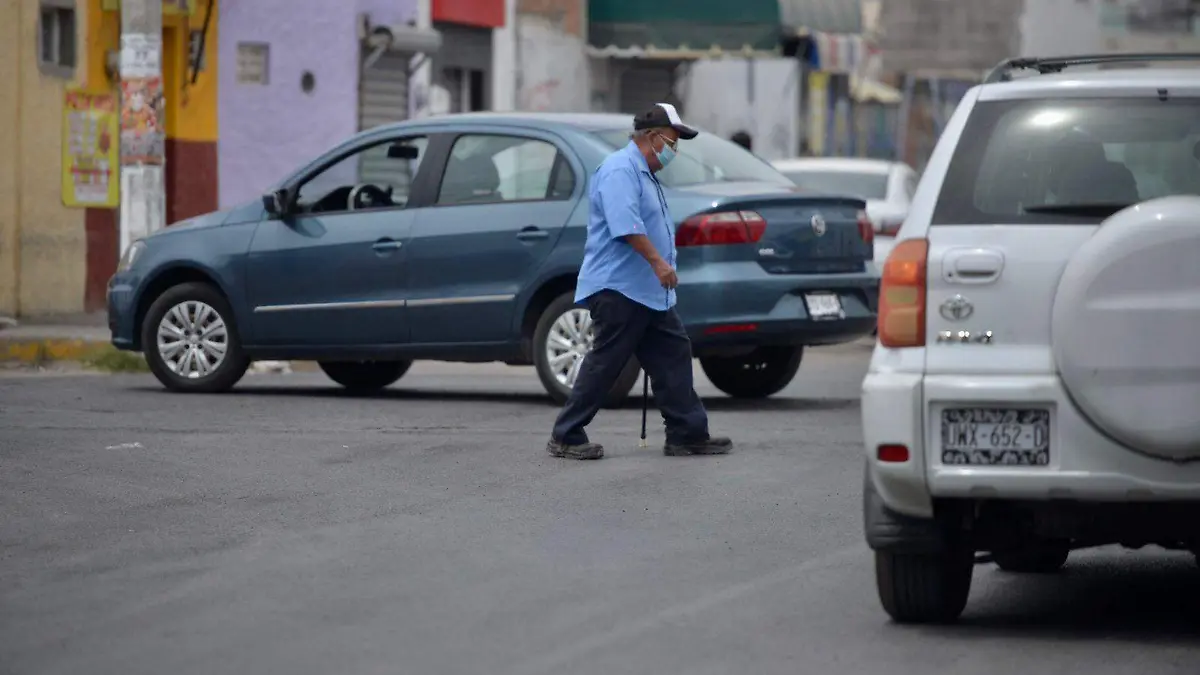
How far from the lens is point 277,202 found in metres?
14.5

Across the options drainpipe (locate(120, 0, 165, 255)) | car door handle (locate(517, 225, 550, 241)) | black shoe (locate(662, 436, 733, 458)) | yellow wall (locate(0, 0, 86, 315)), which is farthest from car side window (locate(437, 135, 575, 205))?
yellow wall (locate(0, 0, 86, 315))

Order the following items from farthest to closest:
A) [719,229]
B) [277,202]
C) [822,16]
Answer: [822,16] → [277,202] → [719,229]

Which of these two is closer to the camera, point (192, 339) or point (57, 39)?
point (192, 339)

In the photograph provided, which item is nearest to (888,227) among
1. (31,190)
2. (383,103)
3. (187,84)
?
(31,190)

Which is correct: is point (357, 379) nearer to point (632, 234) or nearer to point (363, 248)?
point (363, 248)

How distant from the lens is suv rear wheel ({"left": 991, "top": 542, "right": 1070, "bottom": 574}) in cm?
730

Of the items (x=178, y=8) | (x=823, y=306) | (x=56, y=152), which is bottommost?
(x=823, y=306)

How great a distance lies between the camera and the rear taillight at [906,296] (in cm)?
666

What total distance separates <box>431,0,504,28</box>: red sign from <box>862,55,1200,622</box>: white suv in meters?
21.9

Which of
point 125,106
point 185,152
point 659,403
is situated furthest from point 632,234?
point 185,152

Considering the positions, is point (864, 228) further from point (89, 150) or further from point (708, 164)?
point (89, 150)

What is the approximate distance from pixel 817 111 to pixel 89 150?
91.1ft

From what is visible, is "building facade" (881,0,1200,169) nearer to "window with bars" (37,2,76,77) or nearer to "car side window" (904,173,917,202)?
"car side window" (904,173,917,202)

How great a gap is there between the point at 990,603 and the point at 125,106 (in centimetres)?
1199
